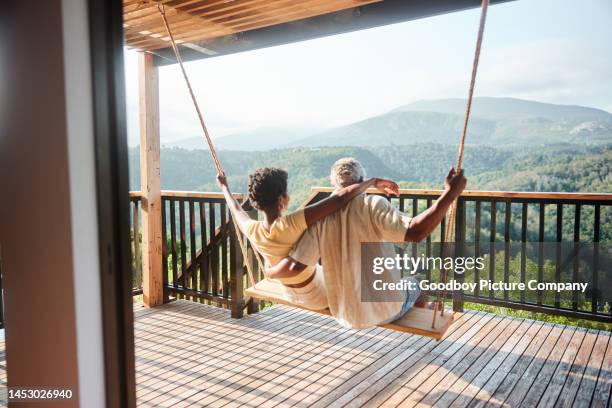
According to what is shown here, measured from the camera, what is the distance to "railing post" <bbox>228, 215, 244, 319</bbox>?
12.0ft

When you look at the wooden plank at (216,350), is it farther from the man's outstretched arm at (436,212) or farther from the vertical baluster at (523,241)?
the vertical baluster at (523,241)

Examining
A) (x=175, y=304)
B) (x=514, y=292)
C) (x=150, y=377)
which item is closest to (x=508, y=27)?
(x=514, y=292)

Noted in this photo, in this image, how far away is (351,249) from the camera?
7.00 feet

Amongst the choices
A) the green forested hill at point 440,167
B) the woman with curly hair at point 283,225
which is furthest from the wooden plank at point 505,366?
the green forested hill at point 440,167

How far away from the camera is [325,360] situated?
2816mm

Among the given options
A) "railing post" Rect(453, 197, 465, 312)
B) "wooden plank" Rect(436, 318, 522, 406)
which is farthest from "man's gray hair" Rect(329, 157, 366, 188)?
"railing post" Rect(453, 197, 465, 312)

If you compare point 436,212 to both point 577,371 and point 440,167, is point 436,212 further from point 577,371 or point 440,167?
point 440,167

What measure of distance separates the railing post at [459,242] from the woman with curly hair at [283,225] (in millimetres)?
1544

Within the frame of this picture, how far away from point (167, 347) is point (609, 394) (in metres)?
2.65

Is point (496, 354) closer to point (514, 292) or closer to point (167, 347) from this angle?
point (514, 292)

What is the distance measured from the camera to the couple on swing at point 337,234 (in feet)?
6.53

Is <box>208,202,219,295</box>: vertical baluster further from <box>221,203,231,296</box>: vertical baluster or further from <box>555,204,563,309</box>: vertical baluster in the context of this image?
<box>555,204,563,309</box>: vertical baluster

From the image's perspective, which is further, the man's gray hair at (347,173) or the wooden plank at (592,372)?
the wooden plank at (592,372)

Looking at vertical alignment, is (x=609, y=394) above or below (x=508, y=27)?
below
